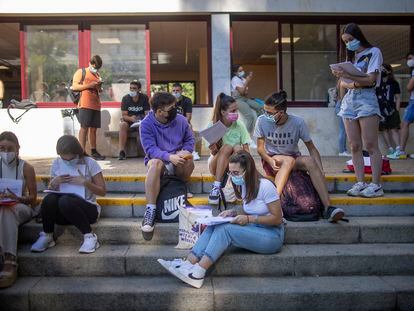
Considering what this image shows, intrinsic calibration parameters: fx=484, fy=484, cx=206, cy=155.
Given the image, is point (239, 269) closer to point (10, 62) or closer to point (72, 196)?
point (72, 196)

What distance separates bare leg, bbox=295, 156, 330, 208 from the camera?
16.1 ft

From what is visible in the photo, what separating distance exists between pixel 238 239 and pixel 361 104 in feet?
6.82

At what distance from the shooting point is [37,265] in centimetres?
439

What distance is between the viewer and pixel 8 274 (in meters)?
4.15

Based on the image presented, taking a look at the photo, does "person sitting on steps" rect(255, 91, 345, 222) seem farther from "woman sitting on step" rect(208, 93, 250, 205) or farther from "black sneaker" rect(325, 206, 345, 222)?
"woman sitting on step" rect(208, 93, 250, 205)

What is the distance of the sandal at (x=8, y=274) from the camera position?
4102mm

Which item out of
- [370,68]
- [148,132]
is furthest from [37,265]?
[370,68]

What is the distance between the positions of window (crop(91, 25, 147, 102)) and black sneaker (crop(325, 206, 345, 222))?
218 inches

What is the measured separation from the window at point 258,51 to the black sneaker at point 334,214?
Result: 18.8 ft

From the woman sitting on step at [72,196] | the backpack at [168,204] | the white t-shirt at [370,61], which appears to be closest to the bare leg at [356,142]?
the white t-shirt at [370,61]

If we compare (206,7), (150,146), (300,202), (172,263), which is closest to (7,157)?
(150,146)

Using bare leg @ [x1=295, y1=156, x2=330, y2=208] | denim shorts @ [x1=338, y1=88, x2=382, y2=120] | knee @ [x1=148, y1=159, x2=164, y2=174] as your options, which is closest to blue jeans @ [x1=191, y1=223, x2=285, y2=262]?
bare leg @ [x1=295, y1=156, x2=330, y2=208]

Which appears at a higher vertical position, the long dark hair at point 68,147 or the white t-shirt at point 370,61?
the white t-shirt at point 370,61

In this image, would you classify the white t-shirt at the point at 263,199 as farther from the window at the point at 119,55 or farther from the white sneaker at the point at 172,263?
the window at the point at 119,55
